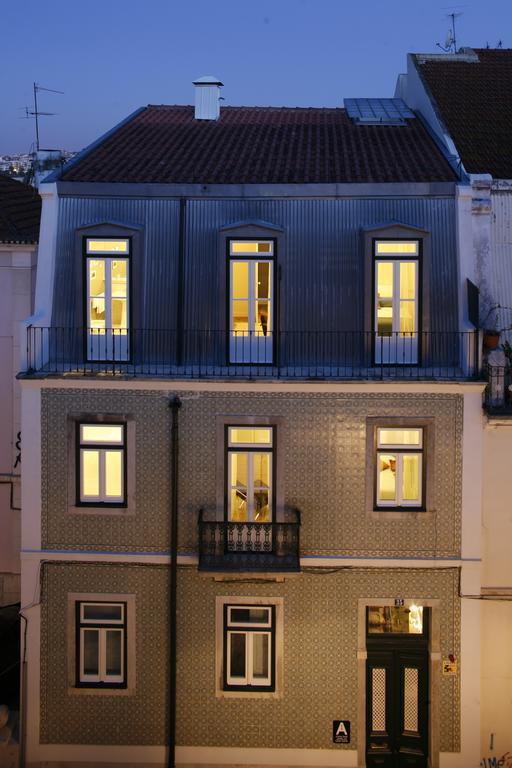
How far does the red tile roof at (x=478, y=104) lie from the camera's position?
18984mm

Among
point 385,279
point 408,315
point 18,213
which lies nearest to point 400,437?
point 408,315

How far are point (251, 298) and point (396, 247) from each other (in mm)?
2691

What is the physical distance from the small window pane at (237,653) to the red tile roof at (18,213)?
9.27 meters

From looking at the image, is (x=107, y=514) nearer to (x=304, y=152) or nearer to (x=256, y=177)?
(x=256, y=177)

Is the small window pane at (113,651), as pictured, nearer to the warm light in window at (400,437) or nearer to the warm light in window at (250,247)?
the warm light in window at (400,437)

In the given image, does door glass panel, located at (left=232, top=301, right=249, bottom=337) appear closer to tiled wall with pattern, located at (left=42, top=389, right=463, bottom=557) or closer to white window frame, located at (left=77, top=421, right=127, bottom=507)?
tiled wall with pattern, located at (left=42, top=389, right=463, bottom=557)

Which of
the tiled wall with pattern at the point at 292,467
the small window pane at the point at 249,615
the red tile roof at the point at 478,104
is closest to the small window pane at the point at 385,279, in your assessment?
the tiled wall with pattern at the point at 292,467

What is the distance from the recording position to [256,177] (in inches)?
668

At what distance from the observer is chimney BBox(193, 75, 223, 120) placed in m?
21.5

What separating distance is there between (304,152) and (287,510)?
7.18 meters

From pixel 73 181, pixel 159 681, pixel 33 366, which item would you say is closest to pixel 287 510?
pixel 159 681

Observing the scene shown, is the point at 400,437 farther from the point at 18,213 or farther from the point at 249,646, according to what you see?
the point at 18,213

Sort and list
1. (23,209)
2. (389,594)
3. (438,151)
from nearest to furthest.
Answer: (389,594) → (438,151) → (23,209)

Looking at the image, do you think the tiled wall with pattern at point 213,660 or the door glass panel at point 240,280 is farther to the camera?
the door glass panel at point 240,280
